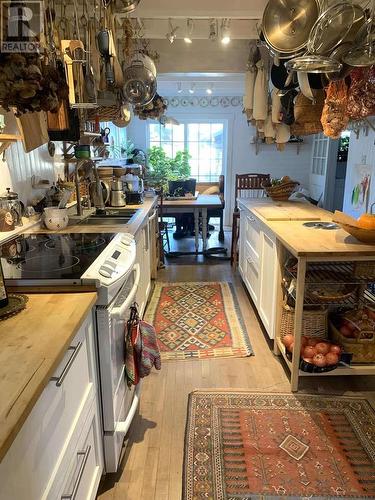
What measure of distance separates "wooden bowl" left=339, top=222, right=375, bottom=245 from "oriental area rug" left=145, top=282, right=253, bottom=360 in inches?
44.1

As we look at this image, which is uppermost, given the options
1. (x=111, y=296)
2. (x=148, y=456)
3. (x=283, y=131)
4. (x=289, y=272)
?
(x=283, y=131)

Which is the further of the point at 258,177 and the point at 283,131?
the point at 258,177

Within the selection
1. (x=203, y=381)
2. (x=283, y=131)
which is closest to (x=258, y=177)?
(x=283, y=131)

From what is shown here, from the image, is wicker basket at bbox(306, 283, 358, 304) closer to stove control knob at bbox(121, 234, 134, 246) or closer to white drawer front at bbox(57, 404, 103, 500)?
stove control knob at bbox(121, 234, 134, 246)

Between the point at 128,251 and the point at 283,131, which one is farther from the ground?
the point at 283,131

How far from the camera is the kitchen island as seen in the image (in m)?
2.01

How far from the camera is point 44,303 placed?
4.22ft

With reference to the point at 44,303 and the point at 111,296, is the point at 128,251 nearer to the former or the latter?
the point at 111,296

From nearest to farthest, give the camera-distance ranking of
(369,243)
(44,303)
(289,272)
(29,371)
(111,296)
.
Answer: (29,371)
(44,303)
(111,296)
(369,243)
(289,272)

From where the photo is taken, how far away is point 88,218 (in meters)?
2.72

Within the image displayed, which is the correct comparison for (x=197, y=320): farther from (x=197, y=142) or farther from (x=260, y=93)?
(x=197, y=142)

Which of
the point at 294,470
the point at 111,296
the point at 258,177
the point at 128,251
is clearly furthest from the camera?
the point at 258,177

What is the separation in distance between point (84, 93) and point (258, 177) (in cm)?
349

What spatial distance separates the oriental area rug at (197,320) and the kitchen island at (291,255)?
0.26 metres
